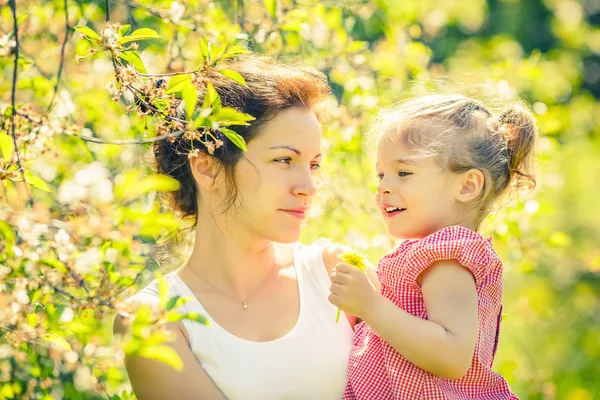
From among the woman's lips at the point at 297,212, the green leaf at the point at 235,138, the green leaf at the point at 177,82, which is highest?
the green leaf at the point at 177,82

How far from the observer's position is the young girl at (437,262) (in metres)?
2.01

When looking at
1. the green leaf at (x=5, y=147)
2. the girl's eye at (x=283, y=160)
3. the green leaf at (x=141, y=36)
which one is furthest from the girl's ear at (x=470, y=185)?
the green leaf at (x=5, y=147)

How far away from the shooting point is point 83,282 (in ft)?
6.18

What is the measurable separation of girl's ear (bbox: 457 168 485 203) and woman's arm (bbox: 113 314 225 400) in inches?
32.2

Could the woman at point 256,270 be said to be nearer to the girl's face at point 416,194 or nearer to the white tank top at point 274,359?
the white tank top at point 274,359

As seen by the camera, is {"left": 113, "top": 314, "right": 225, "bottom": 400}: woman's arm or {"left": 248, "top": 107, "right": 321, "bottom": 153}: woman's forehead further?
{"left": 248, "top": 107, "right": 321, "bottom": 153}: woman's forehead

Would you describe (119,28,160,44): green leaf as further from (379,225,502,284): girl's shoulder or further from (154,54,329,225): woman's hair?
(379,225,502,284): girl's shoulder

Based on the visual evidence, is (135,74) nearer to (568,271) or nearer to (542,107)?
(542,107)

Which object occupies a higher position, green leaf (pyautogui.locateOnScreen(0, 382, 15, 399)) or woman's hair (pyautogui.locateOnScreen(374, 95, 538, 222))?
woman's hair (pyautogui.locateOnScreen(374, 95, 538, 222))

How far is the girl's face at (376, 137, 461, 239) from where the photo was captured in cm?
219

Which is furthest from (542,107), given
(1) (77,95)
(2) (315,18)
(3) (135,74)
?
(3) (135,74)

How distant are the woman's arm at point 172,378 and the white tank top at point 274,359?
42 millimetres

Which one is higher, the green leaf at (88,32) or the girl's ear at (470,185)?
the green leaf at (88,32)

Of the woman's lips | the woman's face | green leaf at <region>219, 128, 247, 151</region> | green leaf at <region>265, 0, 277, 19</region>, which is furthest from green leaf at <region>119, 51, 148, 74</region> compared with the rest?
green leaf at <region>265, 0, 277, 19</region>
